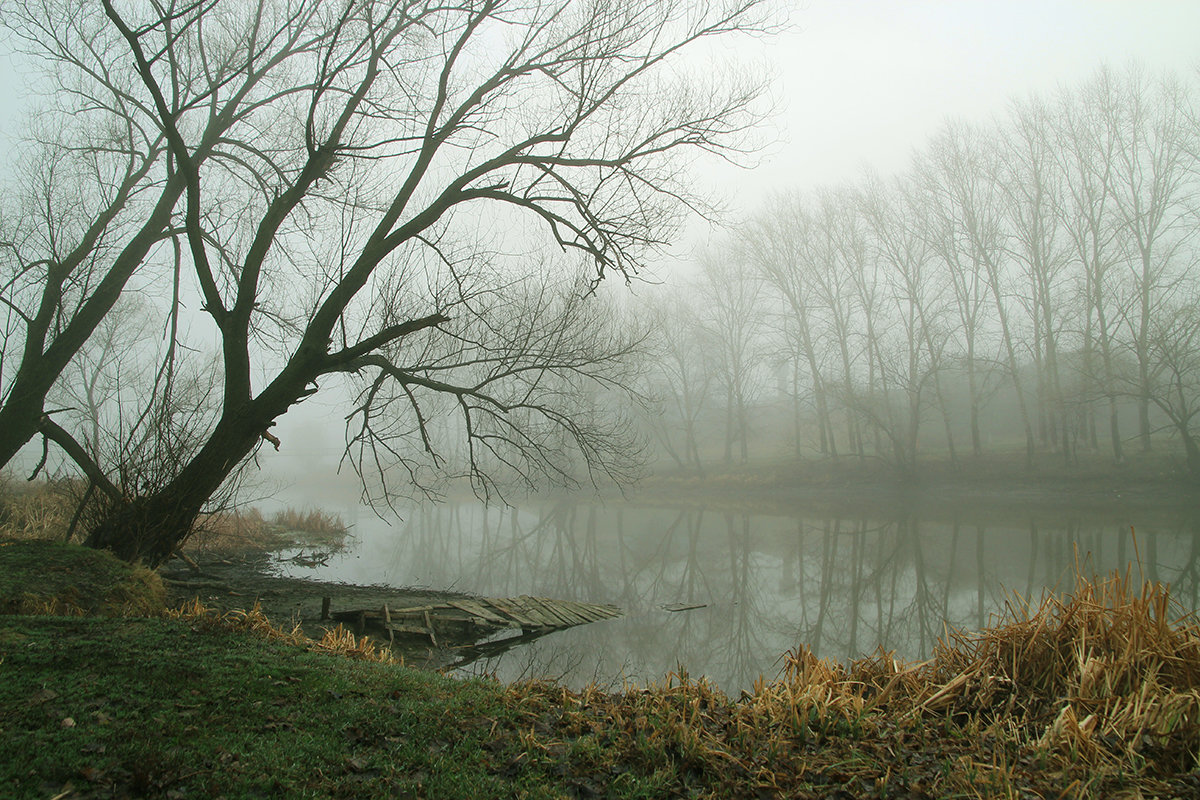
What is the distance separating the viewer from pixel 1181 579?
10281 millimetres

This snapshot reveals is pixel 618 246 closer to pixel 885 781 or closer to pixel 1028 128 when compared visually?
pixel 885 781

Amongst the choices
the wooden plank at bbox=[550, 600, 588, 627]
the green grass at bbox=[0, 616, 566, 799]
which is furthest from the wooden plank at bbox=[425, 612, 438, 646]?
the green grass at bbox=[0, 616, 566, 799]

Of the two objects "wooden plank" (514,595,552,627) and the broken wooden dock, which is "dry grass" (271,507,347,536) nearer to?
the broken wooden dock

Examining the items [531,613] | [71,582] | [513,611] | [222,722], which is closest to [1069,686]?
[222,722]

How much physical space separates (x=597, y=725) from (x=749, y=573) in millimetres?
10766

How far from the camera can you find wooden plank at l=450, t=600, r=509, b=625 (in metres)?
9.26

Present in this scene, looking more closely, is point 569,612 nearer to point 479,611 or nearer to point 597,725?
point 479,611

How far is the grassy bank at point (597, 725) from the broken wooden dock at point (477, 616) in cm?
403

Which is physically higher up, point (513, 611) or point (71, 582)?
point (71, 582)

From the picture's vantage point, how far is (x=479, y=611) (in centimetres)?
949

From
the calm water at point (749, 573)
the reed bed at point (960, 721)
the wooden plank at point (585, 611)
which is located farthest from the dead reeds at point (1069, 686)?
the wooden plank at point (585, 611)

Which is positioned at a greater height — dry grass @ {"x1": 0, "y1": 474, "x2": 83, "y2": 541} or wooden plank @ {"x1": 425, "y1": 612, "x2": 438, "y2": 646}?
dry grass @ {"x1": 0, "y1": 474, "x2": 83, "y2": 541}

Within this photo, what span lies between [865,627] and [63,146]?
13955 millimetres

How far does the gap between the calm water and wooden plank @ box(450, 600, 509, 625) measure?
0.87m
